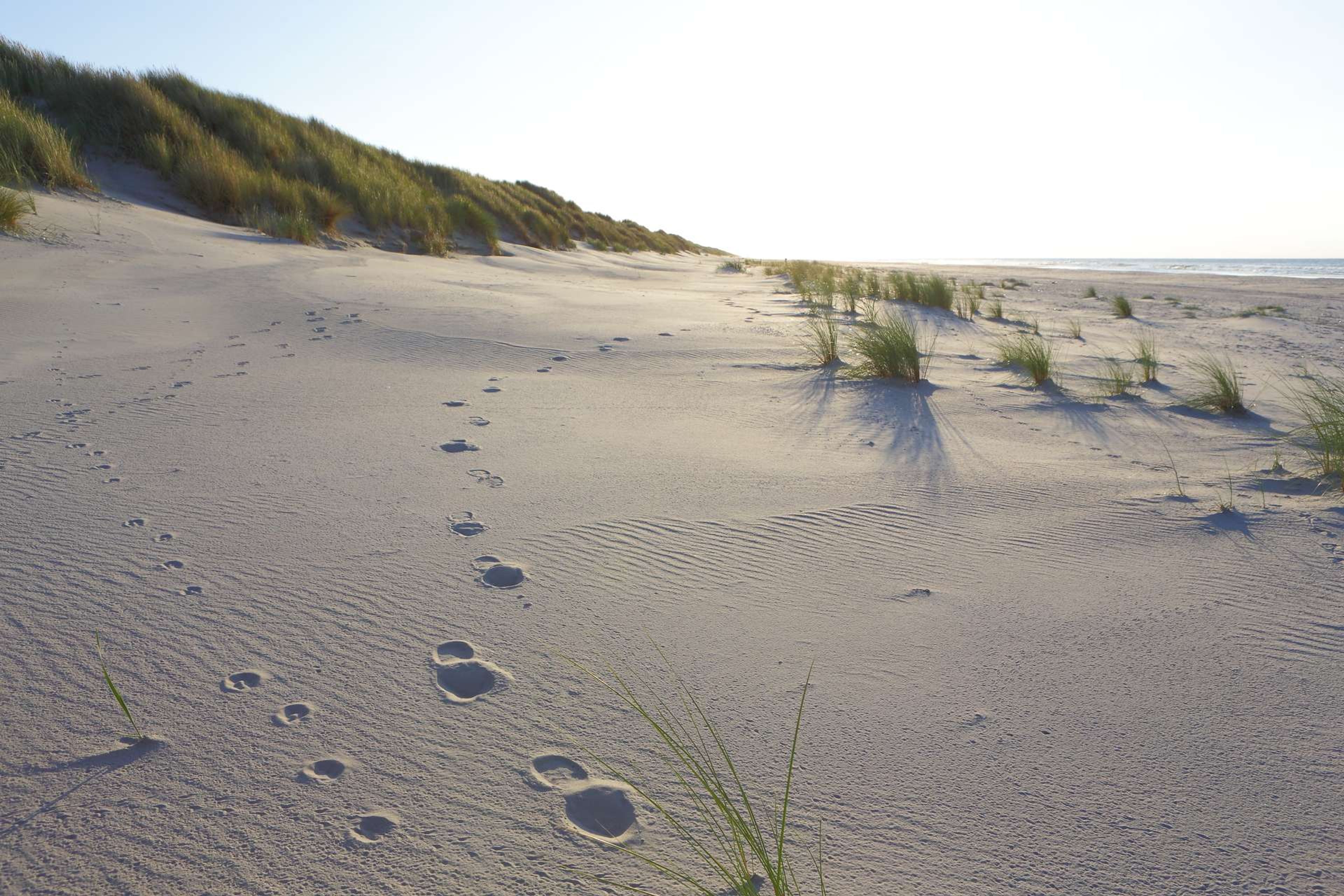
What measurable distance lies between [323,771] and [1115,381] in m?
3.74

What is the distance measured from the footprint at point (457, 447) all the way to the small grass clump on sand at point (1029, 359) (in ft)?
8.91

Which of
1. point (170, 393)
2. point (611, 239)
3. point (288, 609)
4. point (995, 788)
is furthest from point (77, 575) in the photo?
point (611, 239)

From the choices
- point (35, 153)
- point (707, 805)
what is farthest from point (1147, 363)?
point (35, 153)

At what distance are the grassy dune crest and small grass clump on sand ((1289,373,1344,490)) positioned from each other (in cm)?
764

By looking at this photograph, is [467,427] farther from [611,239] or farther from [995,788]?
[611,239]

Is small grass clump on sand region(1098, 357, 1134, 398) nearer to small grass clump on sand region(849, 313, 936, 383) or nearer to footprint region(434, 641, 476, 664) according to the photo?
small grass clump on sand region(849, 313, 936, 383)

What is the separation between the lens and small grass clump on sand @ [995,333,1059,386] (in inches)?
144

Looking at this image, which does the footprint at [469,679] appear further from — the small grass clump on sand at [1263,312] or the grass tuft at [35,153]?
the small grass clump on sand at [1263,312]

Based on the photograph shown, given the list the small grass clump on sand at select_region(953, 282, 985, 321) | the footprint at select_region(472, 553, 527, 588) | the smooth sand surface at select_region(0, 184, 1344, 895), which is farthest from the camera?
the small grass clump on sand at select_region(953, 282, 985, 321)

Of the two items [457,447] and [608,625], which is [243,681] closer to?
[608,625]

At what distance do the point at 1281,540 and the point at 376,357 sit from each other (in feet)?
10.8

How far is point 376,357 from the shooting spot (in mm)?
3422

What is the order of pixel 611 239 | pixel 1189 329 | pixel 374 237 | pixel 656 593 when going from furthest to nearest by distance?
pixel 611 239
pixel 374 237
pixel 1189 329
pixel 656 593

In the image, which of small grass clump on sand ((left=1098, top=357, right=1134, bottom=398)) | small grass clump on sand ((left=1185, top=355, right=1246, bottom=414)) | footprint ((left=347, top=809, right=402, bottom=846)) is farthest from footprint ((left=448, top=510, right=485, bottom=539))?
small grass clump on sand ((left=1185, top=355, right=1246, bottom=414))
